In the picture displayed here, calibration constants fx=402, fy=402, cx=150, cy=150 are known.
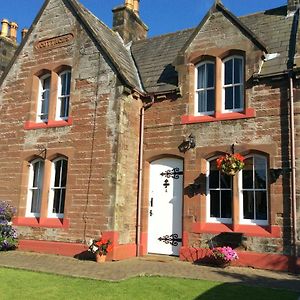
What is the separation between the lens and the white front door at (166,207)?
42.0 feet

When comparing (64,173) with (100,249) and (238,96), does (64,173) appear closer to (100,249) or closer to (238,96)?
(100,249)

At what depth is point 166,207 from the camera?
42.9 feet

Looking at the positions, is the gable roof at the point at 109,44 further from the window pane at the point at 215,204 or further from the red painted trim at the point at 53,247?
the red painted trim at the point at 53,247

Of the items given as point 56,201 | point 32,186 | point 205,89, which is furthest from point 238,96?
point 32,186

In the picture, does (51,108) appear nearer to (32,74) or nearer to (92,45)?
(32,74)

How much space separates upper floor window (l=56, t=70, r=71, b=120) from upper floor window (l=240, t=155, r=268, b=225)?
6630 mm

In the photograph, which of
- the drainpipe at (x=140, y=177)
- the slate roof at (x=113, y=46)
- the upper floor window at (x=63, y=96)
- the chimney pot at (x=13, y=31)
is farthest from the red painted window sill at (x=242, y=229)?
the chimney pot at (x=13, y=31)

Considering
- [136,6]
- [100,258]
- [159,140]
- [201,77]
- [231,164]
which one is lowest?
[100,258]

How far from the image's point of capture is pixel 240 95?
12562 mm

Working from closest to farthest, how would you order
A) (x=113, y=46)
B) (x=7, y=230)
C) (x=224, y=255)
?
(x=224, y=255), (x=7, y=230), (x=113, y=46)

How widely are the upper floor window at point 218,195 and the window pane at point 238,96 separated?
6.14 feet

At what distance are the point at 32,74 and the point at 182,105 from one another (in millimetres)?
6001

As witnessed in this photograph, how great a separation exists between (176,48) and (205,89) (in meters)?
2.94

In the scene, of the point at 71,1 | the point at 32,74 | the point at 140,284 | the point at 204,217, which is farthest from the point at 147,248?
the point at 71,1
